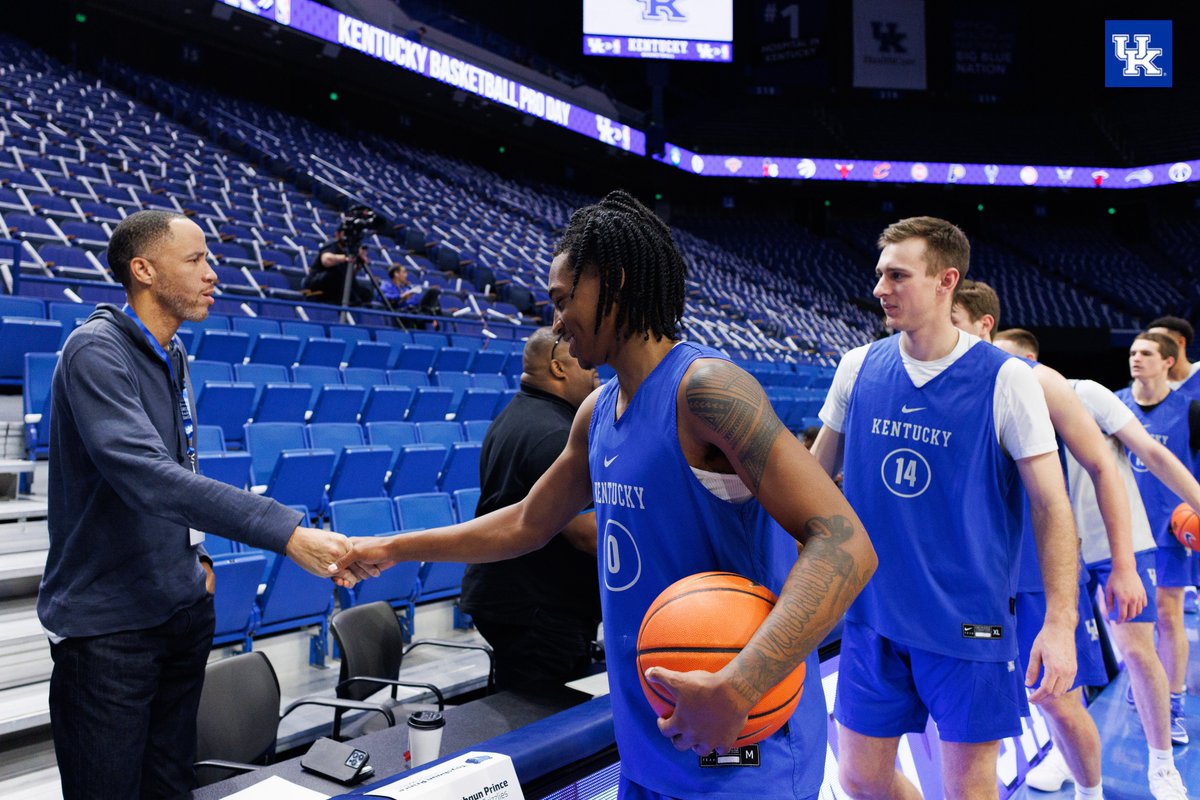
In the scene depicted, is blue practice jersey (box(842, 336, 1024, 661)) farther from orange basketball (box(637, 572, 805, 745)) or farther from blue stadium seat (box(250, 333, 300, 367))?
blue stadium seat (box(250, 333, 300, 367))

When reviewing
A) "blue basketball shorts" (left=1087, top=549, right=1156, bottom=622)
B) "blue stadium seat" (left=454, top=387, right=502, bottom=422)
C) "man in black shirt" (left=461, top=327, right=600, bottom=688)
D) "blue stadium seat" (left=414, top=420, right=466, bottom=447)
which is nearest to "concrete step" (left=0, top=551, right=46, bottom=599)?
"man in black shirt" (left=461, top=327, right=600, bottom=688)

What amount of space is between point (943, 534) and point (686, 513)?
1070 mm

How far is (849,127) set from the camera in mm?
28844

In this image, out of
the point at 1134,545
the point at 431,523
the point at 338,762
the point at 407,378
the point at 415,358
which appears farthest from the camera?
the point at 415,358

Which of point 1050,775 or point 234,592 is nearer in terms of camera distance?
point 1050,775

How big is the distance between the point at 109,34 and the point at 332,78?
14.3ft

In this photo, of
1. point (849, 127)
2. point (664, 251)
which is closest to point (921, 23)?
point (849, 127)

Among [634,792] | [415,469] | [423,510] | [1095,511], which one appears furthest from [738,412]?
[415,469]

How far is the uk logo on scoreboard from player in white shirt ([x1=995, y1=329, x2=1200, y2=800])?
28300 millimetres

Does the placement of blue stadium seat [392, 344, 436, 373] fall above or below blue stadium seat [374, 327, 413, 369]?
below

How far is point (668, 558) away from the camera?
1.45 meters

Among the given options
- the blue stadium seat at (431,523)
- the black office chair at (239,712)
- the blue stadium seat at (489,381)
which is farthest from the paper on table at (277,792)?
the blue stadium seat at (489,381)

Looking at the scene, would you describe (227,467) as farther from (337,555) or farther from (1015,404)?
(1015,404)

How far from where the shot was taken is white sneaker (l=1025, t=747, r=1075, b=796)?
3336mm
